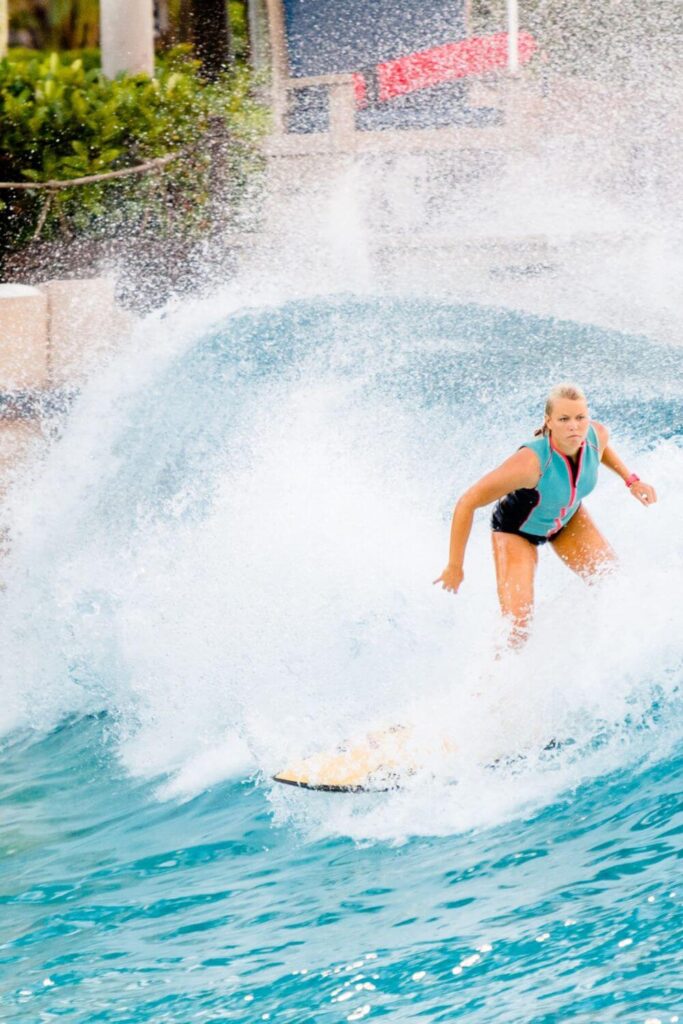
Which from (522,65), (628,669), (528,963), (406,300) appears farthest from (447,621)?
(522,65)

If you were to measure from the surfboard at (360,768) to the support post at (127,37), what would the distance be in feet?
26.2

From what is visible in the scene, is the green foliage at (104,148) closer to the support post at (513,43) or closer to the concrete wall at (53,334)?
the concrete wall at (53,334)

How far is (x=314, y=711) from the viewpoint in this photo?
519 centimetres

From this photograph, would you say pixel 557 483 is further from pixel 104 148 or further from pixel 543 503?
pixel 104 148

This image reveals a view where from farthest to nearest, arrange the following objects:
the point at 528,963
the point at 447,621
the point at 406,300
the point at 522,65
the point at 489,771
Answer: the point at 522,65 < the point at 406,300 < the point at 447,621 < the point at 489,771 < the point at 528,963

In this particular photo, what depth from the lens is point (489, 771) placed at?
14.8 ft

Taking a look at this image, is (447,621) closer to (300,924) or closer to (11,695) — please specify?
(300,924)

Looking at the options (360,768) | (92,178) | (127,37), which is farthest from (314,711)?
(127,37)

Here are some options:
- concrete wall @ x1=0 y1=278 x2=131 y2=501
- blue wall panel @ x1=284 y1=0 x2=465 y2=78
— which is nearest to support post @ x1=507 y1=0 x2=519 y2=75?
blue wall panel @ x1=284 y1=0 x2=465 y2=78

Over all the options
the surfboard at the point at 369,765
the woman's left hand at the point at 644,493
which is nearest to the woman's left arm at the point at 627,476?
the woman's left hand at the point at 644,493

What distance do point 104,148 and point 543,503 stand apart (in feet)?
22.9

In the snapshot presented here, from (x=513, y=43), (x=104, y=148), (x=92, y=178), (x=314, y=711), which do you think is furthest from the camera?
(x=513, y=43)

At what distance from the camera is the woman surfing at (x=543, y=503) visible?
173 inches

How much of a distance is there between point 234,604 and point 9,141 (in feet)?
18.4
